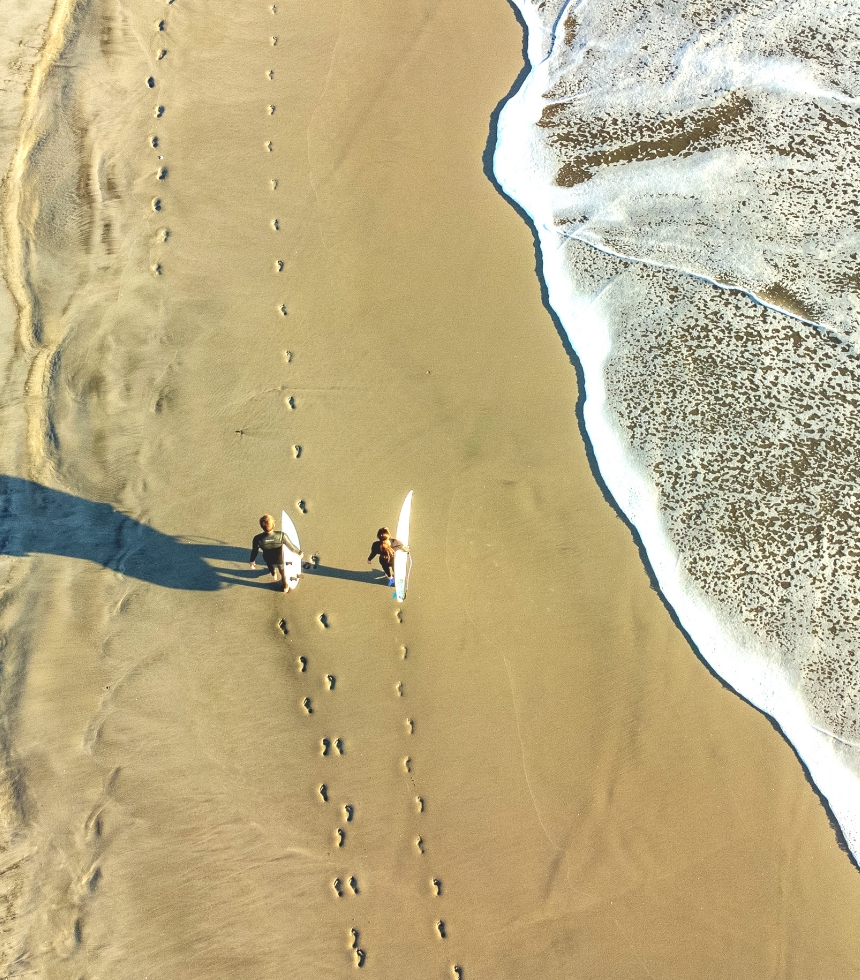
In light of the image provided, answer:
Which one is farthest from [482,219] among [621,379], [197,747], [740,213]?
[197,747]

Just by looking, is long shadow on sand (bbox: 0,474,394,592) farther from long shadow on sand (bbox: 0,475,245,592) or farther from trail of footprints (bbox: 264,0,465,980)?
trail of footprints (bbox: 264,0,465,980)

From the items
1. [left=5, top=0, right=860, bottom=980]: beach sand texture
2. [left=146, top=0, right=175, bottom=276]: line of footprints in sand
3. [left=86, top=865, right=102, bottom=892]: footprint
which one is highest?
[left=146, top=0, right=175, bottom=276]: line of footprints in sand

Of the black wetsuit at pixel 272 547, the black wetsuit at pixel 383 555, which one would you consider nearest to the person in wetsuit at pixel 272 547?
the black wetsuit at pixel 272 547

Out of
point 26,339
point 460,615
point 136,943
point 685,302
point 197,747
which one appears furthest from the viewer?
point 685,302

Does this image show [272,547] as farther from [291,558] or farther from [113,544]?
[113,544]

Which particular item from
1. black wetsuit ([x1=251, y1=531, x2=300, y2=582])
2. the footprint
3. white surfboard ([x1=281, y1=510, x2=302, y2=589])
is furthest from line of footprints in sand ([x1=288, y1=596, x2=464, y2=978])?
the footprint

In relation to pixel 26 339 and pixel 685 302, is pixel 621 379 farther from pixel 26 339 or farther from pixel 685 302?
pixel 26 339
